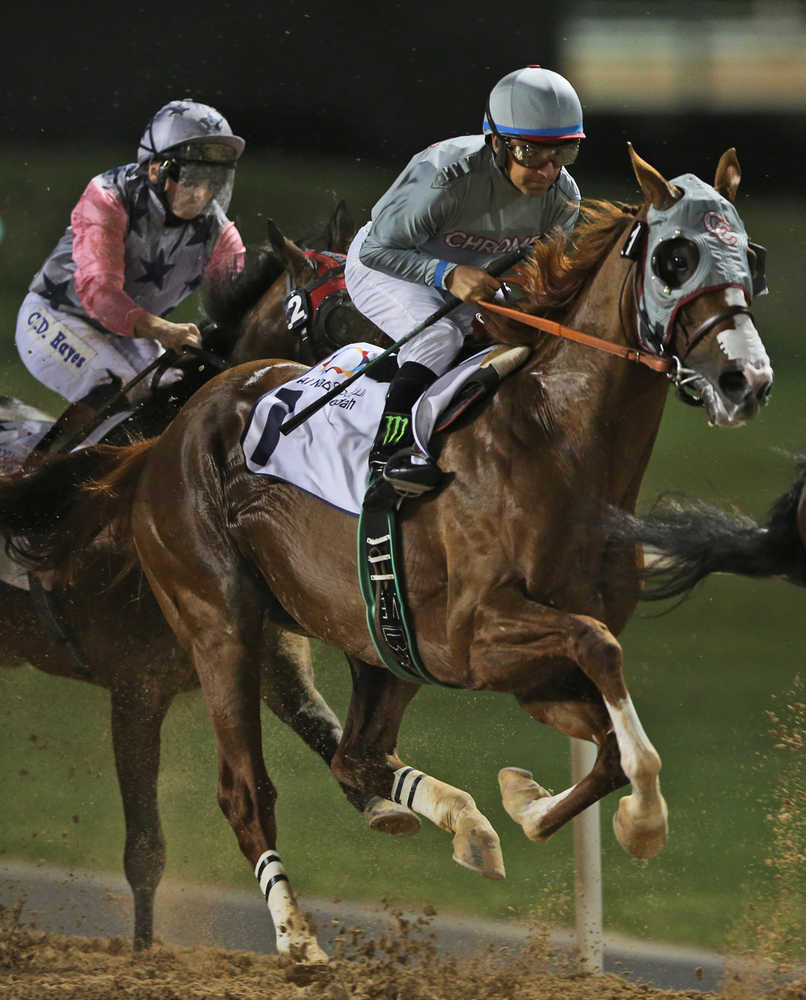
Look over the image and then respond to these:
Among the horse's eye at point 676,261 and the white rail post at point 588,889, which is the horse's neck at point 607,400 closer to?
the horse's eye at point 676,261

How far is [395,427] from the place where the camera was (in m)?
3.80

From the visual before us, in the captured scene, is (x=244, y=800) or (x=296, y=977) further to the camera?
(x=244, y=800)

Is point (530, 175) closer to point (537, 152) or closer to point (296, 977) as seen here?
point (537, 152)

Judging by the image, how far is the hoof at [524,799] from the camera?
11.8ft

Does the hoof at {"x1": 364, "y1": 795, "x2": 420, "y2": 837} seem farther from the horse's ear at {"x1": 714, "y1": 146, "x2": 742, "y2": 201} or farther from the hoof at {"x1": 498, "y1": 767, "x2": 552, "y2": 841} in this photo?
the horse's ear at {"x1": 714, "y1": 146, "x2": 742, "y2": 201}

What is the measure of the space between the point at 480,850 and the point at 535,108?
185 centimetres

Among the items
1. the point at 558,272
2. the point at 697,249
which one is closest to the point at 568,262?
the point at 558,272

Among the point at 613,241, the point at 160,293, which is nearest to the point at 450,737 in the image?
the point at 160,293

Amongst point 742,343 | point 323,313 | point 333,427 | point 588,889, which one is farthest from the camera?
point 323,313

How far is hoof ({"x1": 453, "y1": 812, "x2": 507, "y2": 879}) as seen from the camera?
3857mm

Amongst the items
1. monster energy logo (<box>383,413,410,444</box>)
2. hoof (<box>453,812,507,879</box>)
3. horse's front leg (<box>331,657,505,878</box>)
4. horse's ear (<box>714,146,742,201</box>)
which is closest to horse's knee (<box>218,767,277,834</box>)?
horse's front leg (<box>331,657,505,878</box>)

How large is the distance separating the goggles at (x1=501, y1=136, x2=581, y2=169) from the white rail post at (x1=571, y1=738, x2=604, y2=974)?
1.72 meters

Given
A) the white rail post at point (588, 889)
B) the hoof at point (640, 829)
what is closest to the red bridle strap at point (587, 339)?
the hoof at point (640, 829)

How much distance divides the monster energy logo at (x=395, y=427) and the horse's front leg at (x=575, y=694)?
0.50 meters
